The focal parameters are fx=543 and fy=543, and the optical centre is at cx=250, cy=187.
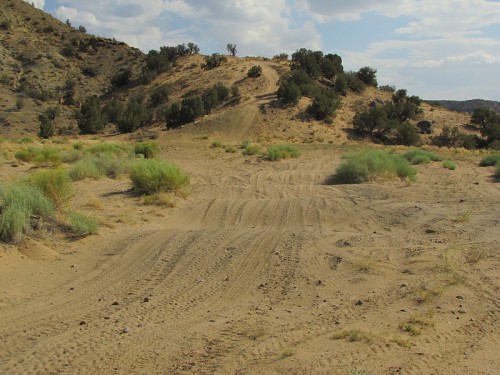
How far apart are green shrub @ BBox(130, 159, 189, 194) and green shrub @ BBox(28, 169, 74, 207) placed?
2.93 metres

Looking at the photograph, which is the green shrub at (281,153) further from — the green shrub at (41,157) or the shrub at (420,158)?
the green shrub at (41,157)

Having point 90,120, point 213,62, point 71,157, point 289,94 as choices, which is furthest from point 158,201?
point 213,62

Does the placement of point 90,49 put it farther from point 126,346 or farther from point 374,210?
point 126,346

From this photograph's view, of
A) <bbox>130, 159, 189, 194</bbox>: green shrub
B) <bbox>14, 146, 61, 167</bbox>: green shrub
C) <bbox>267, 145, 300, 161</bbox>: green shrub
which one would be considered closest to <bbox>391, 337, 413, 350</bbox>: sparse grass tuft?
<bbox>130, 159, 189, 194</bbox>: green shrub

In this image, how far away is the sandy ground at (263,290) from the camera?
6039 mm

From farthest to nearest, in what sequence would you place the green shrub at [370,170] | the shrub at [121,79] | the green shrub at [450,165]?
the shrub at [121,79] < the green shrub at [450,165] < the green shrub at [370,170]

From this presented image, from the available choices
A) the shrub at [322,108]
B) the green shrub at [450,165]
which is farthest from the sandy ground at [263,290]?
the shrub at [322,108]

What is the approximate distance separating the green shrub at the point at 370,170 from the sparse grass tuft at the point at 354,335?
12414 millimetres

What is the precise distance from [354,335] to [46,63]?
77956mm

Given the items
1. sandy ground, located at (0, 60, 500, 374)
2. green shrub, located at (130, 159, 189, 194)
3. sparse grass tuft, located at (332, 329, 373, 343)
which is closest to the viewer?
sandy ground, located at (0, 60, 500, 374)

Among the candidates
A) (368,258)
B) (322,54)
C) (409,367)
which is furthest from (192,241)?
(322,54)

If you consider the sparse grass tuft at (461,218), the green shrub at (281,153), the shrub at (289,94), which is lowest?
the sparse grass tuft at (461,218)

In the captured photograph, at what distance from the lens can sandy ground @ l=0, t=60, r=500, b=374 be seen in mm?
6039

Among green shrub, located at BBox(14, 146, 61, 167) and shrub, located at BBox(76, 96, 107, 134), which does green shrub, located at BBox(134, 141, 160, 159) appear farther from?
shrub, located at BBox(76, 96, 107, 134)
